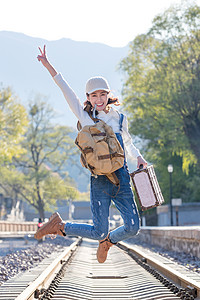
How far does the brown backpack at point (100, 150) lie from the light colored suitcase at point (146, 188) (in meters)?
0.26

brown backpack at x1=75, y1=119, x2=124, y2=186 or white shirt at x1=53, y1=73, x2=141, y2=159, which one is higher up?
white shirt at x1=53, y1=73, x2=141, y2=159

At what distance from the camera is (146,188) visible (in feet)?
16.2

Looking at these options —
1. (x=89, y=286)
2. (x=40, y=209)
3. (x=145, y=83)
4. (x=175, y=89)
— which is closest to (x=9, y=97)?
(x=145, y=83)

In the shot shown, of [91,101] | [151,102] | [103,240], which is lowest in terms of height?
[103,240]

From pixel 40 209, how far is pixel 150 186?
5126 cm

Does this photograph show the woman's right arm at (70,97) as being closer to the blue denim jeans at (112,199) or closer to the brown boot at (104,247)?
the blue denim jeans at (112,199)

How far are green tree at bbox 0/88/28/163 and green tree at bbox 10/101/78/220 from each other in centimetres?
1519

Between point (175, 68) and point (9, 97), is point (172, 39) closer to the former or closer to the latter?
point (175, 68)

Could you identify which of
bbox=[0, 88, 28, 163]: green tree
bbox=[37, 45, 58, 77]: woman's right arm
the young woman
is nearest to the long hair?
the young woman

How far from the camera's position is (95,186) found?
486 centimetres

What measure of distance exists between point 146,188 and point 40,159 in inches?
2077

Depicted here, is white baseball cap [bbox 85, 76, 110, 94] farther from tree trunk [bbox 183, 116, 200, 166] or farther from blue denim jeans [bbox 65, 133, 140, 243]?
tree trunk [bbox 183, 116, 200, 166]

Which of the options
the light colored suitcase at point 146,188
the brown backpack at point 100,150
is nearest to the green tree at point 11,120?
the light colored suitcase at point 146,188

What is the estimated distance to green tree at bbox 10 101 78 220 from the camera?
2153 inches
